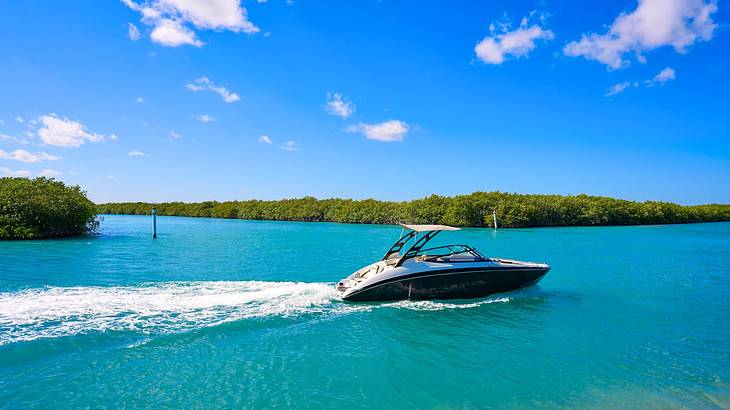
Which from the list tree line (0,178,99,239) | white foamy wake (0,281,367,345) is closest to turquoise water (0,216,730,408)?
white foamy wake (0,281,367,345)

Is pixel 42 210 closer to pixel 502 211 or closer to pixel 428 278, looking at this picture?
pixel 428 278

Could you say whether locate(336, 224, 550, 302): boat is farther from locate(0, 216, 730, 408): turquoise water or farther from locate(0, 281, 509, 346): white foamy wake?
locate(0, 216, 730, 408): turquoise water

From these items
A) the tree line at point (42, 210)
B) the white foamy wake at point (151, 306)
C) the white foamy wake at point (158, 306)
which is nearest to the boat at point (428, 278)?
the white foamy wake at point (158, 306)

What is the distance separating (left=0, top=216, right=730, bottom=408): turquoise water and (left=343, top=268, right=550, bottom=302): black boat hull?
0.48 m

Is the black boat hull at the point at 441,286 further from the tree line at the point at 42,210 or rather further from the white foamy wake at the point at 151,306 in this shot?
the tree line at the point at 42,210

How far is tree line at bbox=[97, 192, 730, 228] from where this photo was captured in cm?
7588

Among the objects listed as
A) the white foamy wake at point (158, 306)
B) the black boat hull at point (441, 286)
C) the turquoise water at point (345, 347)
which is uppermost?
the black boat hull at point (441, 286)

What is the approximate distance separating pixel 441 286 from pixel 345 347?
4814 mm

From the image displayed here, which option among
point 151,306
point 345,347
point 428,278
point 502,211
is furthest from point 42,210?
point 502,211

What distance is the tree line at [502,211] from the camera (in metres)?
75.9

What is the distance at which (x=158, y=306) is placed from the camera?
1085cm

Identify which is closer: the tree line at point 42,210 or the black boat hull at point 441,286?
the black boat hull at point 441,286

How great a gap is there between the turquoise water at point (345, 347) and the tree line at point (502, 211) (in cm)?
6070

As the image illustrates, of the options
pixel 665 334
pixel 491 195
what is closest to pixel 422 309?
pixel 665 334
